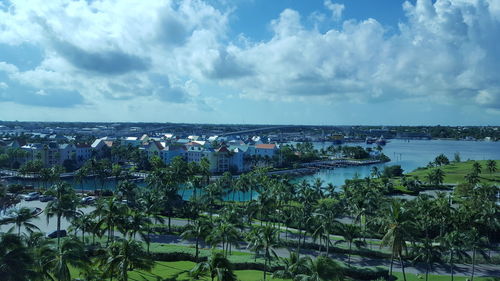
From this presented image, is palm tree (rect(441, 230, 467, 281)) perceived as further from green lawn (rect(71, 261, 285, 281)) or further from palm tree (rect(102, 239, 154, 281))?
palm tree (rect(102, 239, 154, 281))

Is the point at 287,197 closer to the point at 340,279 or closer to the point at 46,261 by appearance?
the point at 340,279

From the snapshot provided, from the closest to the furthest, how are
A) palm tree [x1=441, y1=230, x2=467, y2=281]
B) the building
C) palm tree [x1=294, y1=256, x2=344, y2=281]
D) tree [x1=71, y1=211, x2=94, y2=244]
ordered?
palm tree [x1=294, y1=256, x2=344, y2=281]
palm tree [x1=441, y1=230, x2=467, y2=281]
tree [x1=71, y1=211, x2=94, y2=244]
the building

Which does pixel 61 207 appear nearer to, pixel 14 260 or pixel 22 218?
pixel 22 218

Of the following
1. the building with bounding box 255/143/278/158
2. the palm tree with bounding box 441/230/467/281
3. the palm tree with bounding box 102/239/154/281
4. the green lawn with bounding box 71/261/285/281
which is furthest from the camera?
the building with bounding box 255/143/278/158

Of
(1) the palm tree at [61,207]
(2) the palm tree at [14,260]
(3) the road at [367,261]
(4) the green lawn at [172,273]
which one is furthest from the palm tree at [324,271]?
(1) the palm tree at [61,207]

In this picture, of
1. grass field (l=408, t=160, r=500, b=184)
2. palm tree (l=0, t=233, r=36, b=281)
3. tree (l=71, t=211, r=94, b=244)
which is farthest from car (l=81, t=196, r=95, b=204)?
grass field (l=408, t=160, r=500, b=184)
